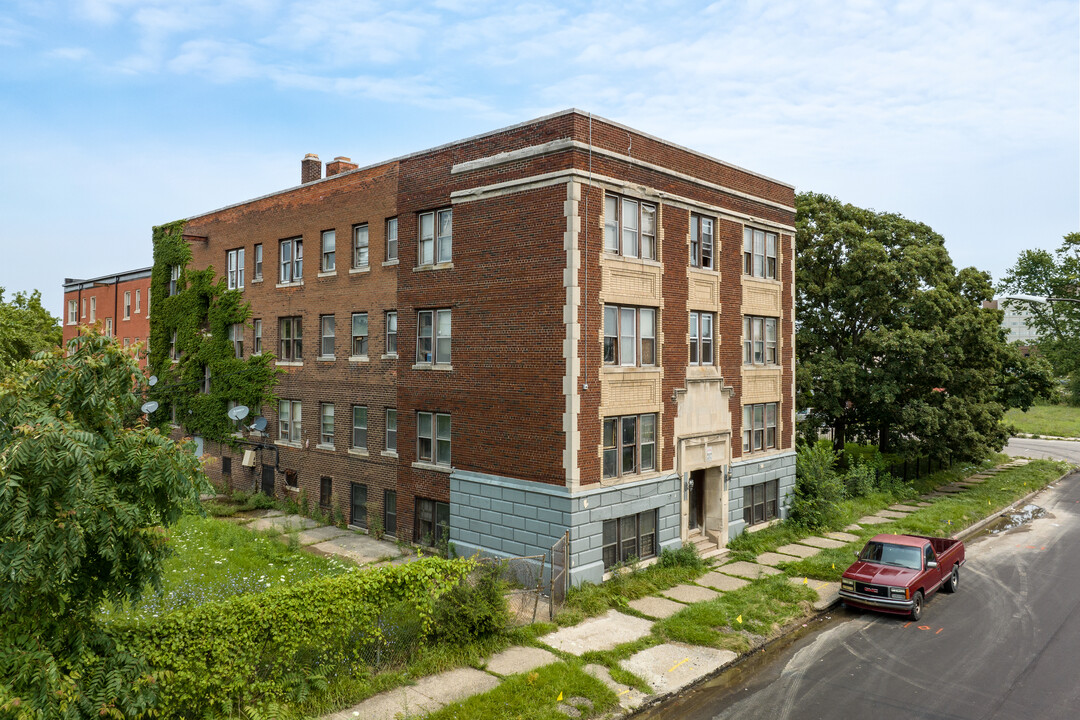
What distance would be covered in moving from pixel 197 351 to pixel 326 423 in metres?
9.05

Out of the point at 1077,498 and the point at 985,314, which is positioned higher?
the point at 985,314

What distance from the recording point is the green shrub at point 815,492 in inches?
1006

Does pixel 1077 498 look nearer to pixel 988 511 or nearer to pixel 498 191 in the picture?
pixel 988 511

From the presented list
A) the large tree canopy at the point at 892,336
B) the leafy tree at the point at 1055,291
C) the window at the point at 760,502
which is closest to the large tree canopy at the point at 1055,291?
the leafy tree at the point at 1055,291

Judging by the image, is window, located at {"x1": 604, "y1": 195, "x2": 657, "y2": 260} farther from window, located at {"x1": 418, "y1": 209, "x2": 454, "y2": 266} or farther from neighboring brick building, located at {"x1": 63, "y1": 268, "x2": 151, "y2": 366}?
neighboring brick building, located at {"x1": 63, "y1": 268, "x2": 151, "y2": 366}

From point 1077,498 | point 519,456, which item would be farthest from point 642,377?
point 1077,498

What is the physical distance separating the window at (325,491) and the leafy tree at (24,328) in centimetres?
2150

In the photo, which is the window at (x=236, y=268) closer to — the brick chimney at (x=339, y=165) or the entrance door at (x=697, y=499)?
the brick chimney at (x=339, y=165)

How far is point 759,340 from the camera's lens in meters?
25.6

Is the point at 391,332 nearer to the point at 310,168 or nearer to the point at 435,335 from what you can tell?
the point at 435,335

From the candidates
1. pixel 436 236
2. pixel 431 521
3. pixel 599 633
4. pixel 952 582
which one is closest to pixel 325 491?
pixel 431 521

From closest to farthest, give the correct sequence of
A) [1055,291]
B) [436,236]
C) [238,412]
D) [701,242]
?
[436,236]
[701,242]
[238,412]
[1055,291]

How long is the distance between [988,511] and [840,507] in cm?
734

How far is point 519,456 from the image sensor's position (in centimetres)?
1933
